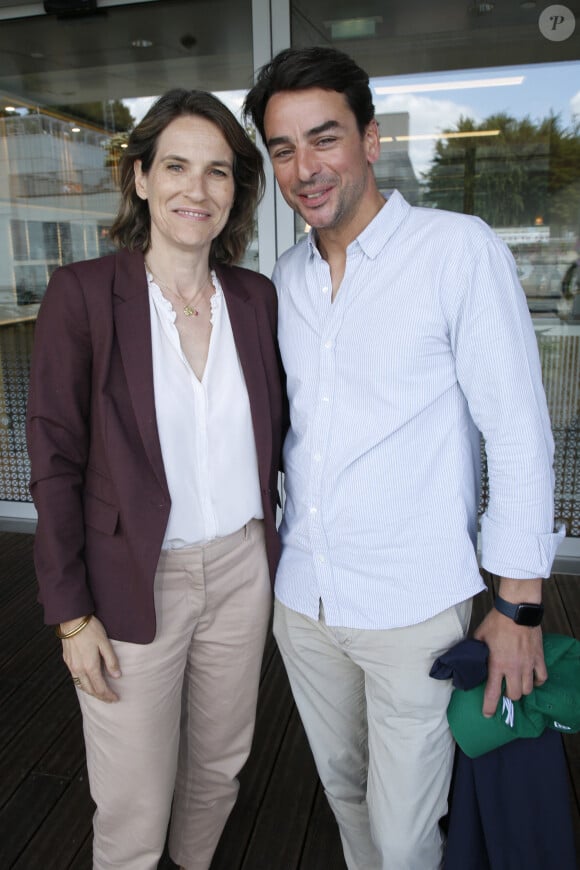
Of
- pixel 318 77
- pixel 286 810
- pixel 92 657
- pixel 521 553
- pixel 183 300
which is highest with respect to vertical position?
pixel 318 77

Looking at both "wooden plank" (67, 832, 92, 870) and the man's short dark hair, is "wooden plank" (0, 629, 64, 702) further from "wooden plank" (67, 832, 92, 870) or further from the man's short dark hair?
the man's short dark hair

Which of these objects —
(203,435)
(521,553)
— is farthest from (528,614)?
(203,435)

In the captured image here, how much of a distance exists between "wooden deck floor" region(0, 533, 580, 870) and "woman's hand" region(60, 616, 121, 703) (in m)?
0.78

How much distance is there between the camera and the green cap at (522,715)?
1.41 m

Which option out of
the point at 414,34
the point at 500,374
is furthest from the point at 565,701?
the point at 414,34

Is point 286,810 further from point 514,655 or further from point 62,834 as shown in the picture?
point 514,655

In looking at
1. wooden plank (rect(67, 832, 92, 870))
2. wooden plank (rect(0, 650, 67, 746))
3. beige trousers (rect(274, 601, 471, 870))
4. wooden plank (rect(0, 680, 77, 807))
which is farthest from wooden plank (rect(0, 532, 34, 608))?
beige trousers (rect(274, 601, 471, 870))

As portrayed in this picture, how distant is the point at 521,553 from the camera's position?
1.41m

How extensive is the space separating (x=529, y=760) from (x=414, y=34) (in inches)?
134

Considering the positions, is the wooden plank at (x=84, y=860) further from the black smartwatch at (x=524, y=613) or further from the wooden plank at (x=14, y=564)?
the wooden plank at (x=14, y=564)

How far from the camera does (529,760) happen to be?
1.43 metres

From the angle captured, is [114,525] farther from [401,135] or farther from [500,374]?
[401,135]

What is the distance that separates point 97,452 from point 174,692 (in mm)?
550

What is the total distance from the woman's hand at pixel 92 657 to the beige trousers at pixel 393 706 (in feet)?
1.30
